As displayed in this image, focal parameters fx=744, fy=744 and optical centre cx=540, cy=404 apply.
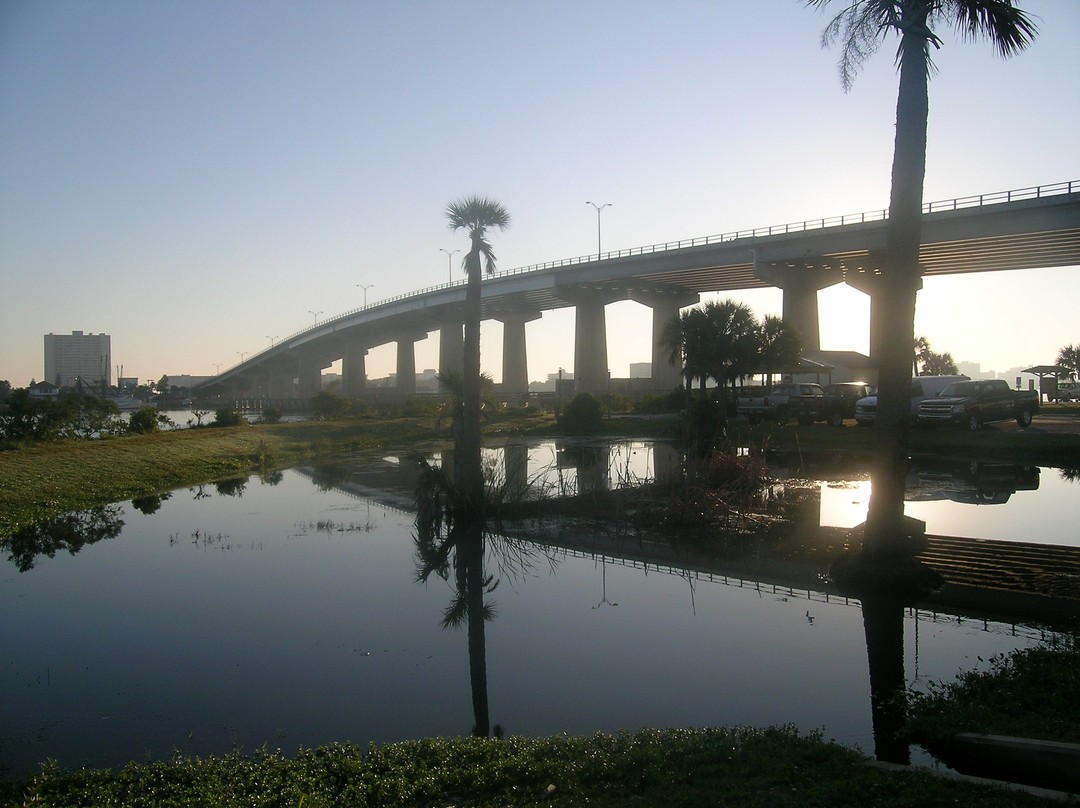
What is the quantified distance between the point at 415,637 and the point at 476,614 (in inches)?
51.6

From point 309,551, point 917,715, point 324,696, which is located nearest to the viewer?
point 917,715

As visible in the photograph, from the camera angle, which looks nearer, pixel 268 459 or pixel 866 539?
pixel 866 539

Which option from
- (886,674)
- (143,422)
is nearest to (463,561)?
(886,674)

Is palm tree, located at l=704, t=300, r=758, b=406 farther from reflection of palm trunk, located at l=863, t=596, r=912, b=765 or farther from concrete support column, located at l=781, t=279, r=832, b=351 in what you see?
reflection of palm trunk, located at l=863, t=596, r=912, b=765

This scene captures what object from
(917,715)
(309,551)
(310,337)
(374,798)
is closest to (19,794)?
(374,798)

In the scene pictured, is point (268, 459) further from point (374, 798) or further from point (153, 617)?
point (374, 798)

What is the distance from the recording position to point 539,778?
5609 mm

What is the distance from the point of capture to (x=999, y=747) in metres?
5.51

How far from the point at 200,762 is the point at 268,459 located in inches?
1202

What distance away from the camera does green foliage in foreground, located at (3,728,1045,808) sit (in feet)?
16.5

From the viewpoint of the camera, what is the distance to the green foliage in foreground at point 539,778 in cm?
504

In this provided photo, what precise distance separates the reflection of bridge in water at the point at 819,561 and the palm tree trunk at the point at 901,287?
1170mm

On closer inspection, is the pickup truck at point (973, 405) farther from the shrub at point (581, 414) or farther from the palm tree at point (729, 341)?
the shrub at point (581, 414)

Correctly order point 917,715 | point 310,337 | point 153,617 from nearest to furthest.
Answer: point 917,715 → point 153,617 → point 310,337
